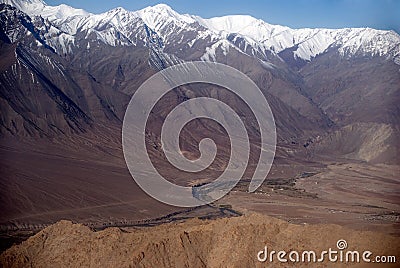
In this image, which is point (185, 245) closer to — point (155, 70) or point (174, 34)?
point (155, 70)

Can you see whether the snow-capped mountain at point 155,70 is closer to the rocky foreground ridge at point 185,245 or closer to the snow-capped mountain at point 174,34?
the snow-capped mountain at point 174,34

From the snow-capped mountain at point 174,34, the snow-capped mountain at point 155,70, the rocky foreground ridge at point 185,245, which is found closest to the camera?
the rocky foreground ridge at point 185,245

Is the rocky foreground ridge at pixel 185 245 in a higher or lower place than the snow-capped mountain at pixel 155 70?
lower

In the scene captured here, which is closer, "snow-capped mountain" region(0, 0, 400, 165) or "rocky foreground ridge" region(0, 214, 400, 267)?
"rocky foreground ridge" region(0, 214, 400, 267)

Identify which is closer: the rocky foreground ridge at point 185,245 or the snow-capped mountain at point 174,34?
the rocky foreground ridge at point 185,245

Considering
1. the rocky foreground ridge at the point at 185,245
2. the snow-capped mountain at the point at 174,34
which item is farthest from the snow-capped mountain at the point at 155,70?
the rocky foreground ridge at the point at 185,245

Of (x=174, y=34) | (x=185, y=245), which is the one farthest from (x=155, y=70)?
(x=185, y=245)

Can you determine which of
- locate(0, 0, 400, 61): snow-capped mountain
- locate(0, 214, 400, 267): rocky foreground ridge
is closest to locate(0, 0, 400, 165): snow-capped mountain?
locate(0, 0, 400, 61): snow-capped mountain

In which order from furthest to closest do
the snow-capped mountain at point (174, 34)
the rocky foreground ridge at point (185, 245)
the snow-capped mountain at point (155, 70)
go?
1. the snow-capped mountain at point (174, 34)
2. the snow-capped mountain at point (155, 70)
3. the rocky foreground ridge at point (185, 245)

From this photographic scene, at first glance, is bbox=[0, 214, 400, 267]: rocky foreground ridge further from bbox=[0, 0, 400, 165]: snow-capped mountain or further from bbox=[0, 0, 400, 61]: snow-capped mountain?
bbox=[0, 0, 400, 61]: snow-capped mountain

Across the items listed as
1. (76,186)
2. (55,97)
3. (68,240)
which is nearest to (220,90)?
(55,97)

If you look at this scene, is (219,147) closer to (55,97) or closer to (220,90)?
(55,97)
